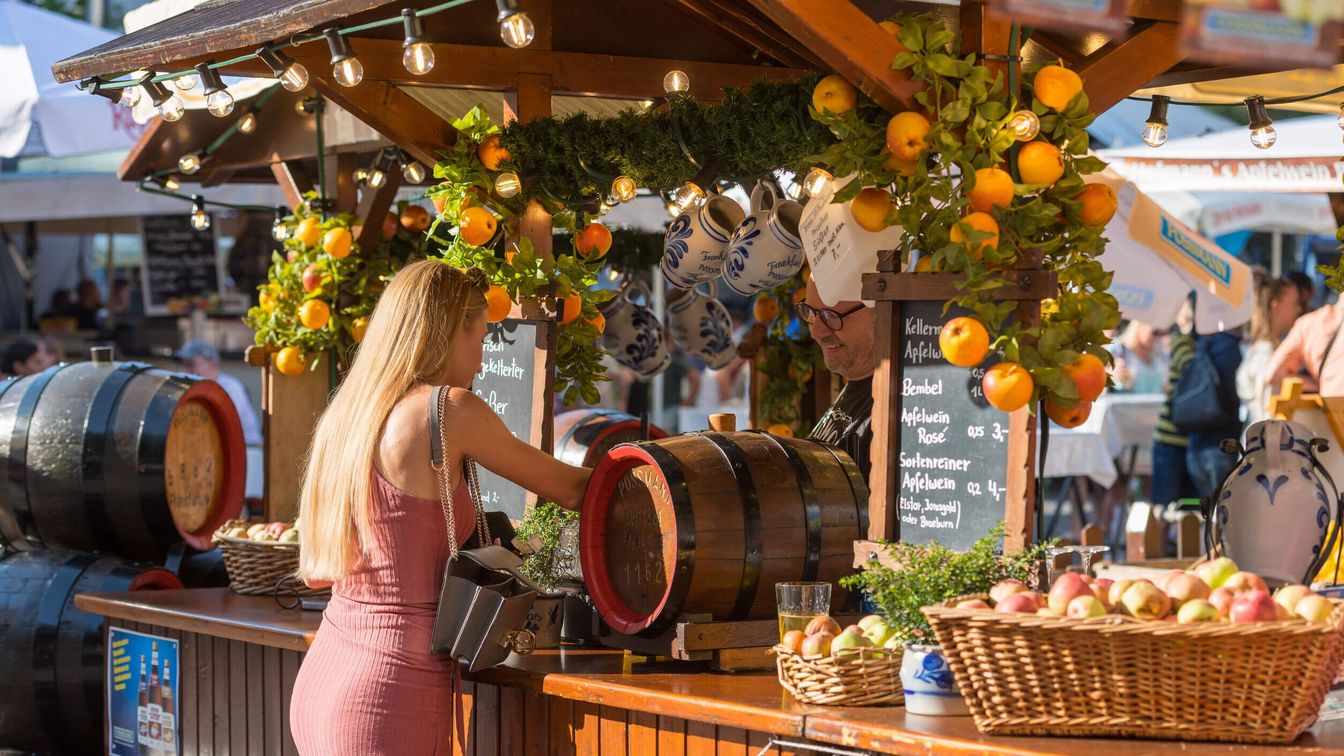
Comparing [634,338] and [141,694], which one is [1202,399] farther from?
[141,694]

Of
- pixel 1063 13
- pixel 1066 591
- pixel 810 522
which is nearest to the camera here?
pixel 1063 13

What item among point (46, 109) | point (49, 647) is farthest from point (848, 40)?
point (46, 109)

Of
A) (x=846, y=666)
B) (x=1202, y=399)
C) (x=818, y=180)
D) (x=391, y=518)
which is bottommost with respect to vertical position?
(x=846, y=666)

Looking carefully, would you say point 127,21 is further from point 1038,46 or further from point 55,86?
point 1038,46

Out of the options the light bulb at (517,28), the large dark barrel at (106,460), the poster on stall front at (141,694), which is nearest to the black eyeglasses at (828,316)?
the light bulb at (517,28)

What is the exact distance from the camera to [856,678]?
9.58 ft

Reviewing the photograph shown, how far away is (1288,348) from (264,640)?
4.92 meters

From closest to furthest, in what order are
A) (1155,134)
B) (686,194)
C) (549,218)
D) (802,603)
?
(802,603) → (1155,134) → (686,194) → (549,218)

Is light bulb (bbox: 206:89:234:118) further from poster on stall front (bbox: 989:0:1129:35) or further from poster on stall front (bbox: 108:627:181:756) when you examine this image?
poster on stall front (bbox: 989:0:1129:35)

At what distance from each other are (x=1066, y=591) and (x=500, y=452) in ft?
4.21

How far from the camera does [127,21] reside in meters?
5.79

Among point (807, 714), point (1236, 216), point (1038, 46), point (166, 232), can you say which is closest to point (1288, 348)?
point (1236, 216)

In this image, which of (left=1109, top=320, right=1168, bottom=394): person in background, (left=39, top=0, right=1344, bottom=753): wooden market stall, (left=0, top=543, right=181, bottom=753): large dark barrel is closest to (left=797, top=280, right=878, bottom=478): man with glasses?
(left=39, top=0, right=1344, bottom=753): wooden market stall

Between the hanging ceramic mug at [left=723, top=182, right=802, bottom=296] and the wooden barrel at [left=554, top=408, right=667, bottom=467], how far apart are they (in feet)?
3.65
